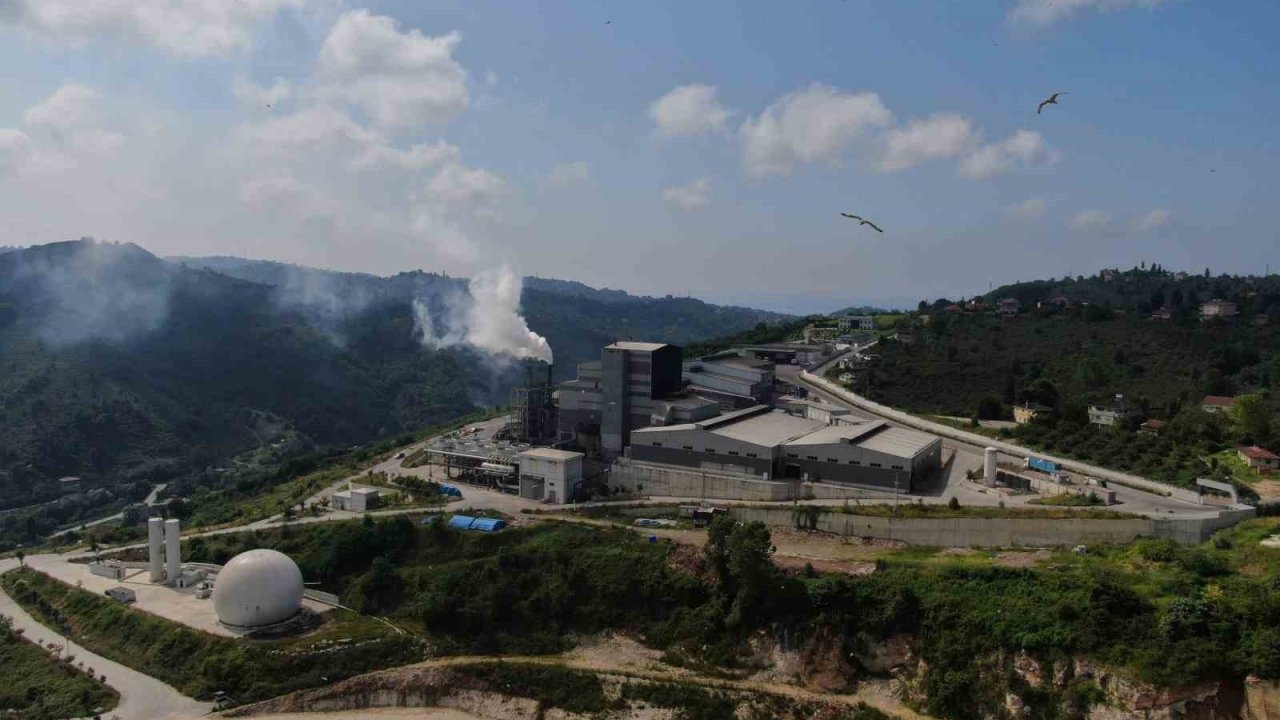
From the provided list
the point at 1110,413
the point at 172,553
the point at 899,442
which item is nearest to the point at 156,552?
the point at 172,553

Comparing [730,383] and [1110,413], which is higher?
[730,383]

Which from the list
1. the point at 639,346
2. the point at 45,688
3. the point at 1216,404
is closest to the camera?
the point at 45,688

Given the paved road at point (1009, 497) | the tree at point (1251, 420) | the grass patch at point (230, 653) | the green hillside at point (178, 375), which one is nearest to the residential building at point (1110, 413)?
the tree at point (1251, 420)

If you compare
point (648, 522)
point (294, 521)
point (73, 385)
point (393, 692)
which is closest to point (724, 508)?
point (648, 522)

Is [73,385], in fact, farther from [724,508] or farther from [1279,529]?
[1279,529]

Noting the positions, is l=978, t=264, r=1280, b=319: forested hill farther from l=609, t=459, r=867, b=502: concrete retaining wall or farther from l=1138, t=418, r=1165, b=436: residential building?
l=609, t=459, r=867, b=502: concrete retaining wall

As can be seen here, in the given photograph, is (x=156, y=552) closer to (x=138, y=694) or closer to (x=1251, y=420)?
(x=138, y=694)
